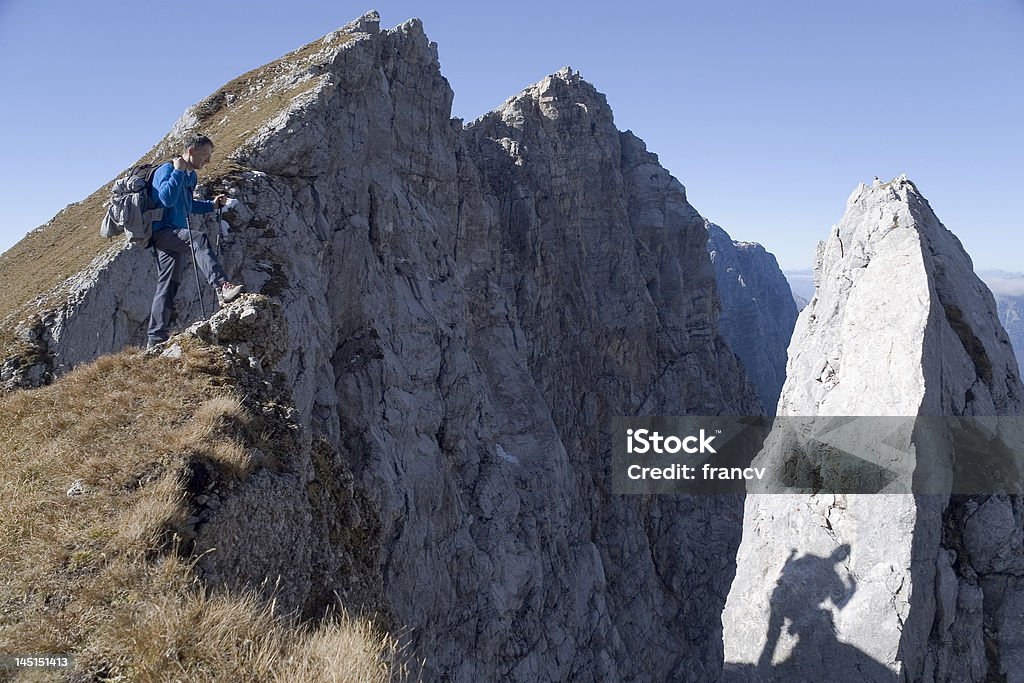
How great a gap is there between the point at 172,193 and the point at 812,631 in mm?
18583

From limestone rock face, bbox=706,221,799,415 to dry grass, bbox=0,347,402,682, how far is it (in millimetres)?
98753

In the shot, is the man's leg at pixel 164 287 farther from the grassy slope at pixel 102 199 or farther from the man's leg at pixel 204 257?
the grassy slope at pixel 102 199

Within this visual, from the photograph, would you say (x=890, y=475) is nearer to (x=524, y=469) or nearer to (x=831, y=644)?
(x=831, y=644)

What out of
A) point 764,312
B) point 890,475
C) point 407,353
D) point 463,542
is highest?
point 764,312

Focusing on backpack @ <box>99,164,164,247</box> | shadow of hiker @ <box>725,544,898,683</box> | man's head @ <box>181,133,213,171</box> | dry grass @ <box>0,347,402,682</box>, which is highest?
man's head @ <box>181,133,213,171</box>

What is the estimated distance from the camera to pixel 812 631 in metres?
16.8

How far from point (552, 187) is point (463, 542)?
4202 centimetres

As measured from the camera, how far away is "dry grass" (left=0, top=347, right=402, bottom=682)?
4.57 m

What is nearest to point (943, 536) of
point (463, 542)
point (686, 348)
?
point (463, 542)

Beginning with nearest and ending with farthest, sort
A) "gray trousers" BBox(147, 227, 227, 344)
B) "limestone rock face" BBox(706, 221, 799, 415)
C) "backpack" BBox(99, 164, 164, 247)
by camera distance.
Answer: "backpack" BBox(99, 164, 164, 247), "gray trousers" BBox(147, 227, 227, 344), "limestone rock face" BBox(706, 221, 799, 415)

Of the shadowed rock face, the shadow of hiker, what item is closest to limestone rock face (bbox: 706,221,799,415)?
the shadowed rock face

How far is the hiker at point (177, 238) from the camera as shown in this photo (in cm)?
969

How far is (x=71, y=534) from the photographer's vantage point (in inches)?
218

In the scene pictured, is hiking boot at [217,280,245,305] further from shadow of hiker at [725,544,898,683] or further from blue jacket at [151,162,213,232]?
shadow of hiker at [725,544,898,683]
